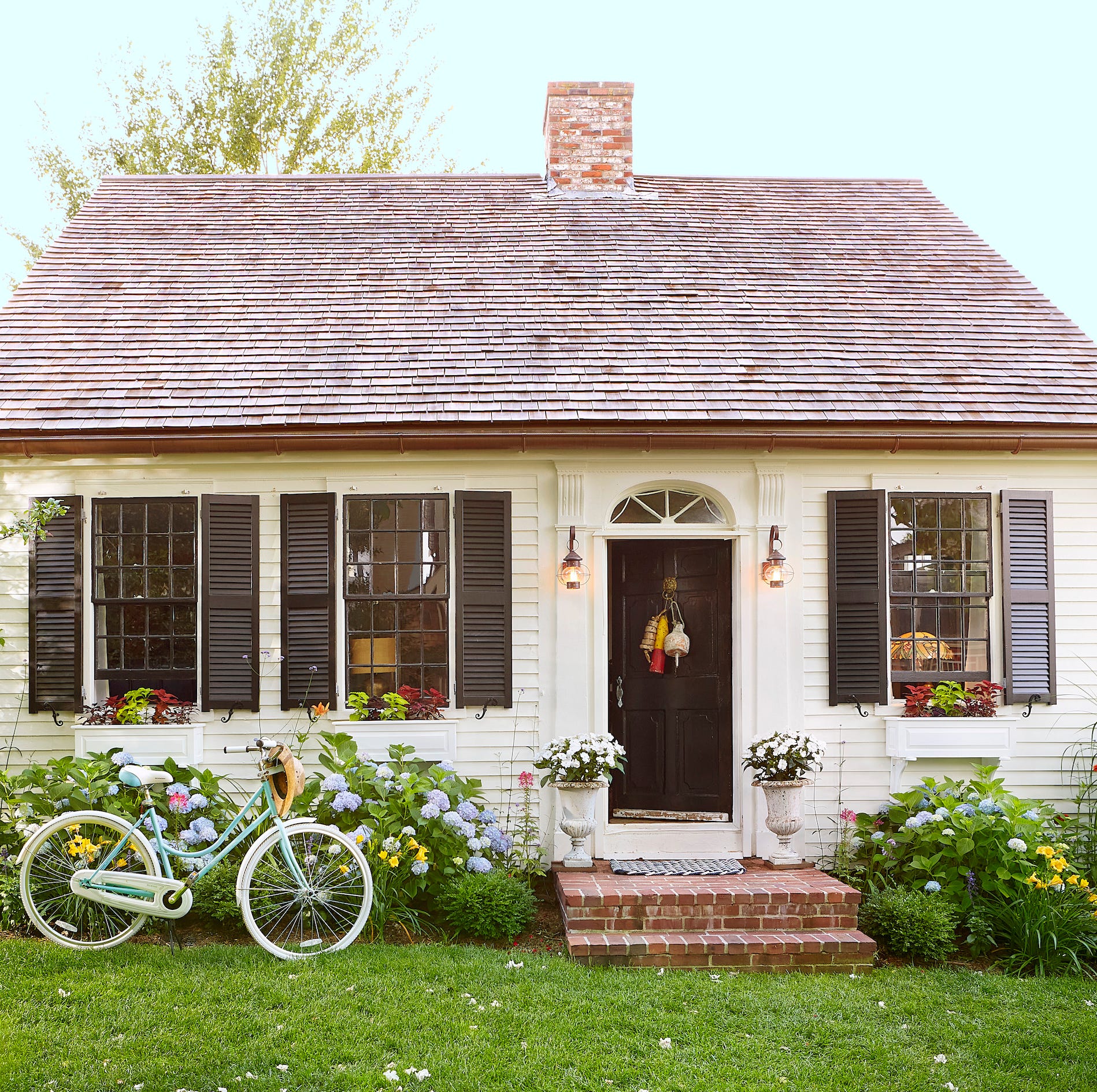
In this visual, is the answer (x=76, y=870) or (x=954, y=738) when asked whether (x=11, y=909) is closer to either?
(x=76, y=870)

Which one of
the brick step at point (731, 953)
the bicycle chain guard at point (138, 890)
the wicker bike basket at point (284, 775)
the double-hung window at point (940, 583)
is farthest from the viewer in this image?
the double-hung window at point (940, 583)

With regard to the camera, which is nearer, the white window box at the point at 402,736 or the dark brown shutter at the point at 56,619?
the white window box at the point at 402,736

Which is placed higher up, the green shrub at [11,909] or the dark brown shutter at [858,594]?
the dark brown shutter at [858,594]

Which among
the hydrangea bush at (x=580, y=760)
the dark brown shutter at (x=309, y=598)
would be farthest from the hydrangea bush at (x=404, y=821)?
the dark brown shutter at (x=309, y=598)

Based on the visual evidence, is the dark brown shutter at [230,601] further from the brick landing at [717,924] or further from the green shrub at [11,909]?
the brick landing at [717,924]

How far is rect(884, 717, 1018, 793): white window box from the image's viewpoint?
6.62m

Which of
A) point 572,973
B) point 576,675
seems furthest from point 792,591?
point 572,973

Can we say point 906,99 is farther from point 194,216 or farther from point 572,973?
point 572,973

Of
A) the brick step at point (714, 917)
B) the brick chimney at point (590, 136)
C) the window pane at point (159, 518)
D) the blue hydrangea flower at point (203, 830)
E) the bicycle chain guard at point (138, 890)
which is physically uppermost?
the brick chimney at point (590, 136)

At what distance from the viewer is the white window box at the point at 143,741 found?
6.31 metres

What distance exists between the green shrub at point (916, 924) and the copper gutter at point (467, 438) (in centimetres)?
313

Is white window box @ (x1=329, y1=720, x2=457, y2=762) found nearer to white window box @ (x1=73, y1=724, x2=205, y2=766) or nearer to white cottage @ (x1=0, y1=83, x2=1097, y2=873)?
white cottage @ (x1=0, y1=83, x2=1097, y2=873)

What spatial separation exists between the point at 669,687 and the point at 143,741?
4.10 metres

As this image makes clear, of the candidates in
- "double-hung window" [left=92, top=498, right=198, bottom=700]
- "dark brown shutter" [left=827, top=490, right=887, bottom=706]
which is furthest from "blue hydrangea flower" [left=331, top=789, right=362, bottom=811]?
"dark brown shutter" [left=827, top=490, right=887, bottom=706]
